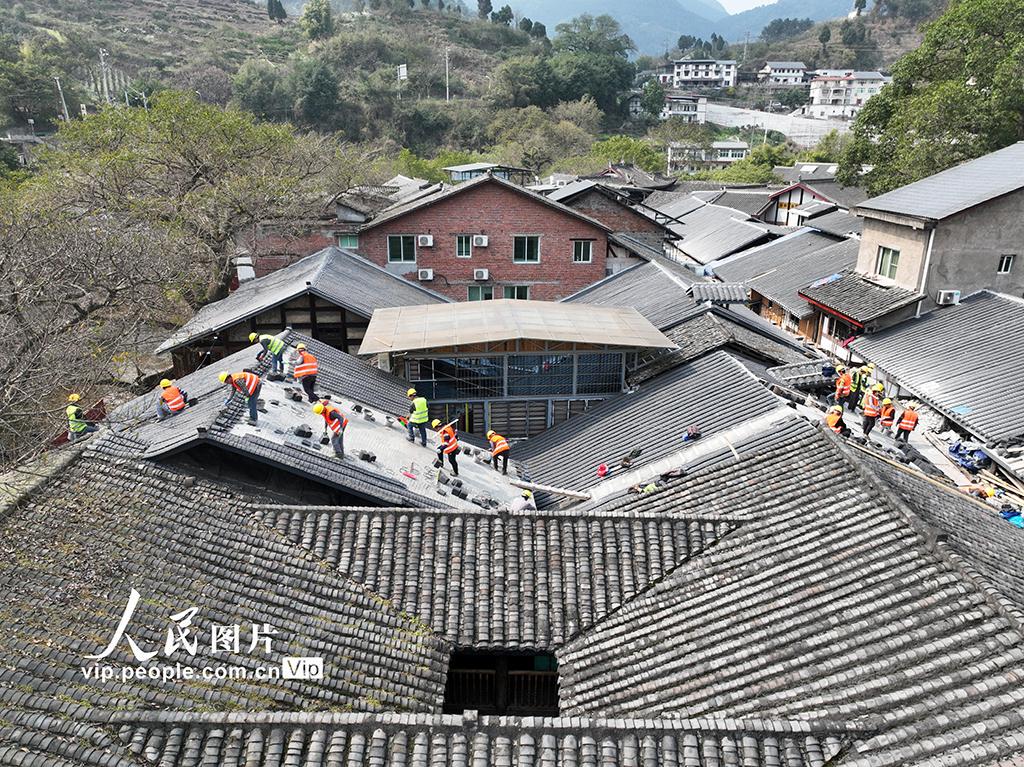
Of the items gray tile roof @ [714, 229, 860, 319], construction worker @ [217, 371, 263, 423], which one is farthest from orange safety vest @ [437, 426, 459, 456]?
gray tile roof @ [714, 229, 860, 319]

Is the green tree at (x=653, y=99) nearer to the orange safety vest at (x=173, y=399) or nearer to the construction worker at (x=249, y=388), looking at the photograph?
the construction worker at (x=249, y=388)

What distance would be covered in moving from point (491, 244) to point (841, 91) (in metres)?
123

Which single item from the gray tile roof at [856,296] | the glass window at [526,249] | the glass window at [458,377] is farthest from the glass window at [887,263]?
the glass window at [458,377]

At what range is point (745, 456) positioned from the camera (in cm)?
1375

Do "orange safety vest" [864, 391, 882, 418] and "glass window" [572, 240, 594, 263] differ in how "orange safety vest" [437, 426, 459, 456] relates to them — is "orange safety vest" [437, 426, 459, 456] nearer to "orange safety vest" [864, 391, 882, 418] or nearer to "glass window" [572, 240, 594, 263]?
"orange safety vest" [864, 391, 882, 418]

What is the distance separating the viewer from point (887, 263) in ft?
93.3

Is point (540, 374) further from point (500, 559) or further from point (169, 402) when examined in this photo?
point (169, 402)

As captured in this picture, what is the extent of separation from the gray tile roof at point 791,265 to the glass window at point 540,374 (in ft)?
64.3

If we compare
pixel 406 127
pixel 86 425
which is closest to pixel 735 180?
pixel 406 127

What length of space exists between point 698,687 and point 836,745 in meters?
2.19

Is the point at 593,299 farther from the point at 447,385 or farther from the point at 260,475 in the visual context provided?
the point at 260,475

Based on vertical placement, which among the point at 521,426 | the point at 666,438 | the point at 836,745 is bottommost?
the point at 521,426

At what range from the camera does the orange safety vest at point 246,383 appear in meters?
13.5

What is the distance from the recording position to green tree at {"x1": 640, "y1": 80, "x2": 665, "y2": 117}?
11180 centimetres
